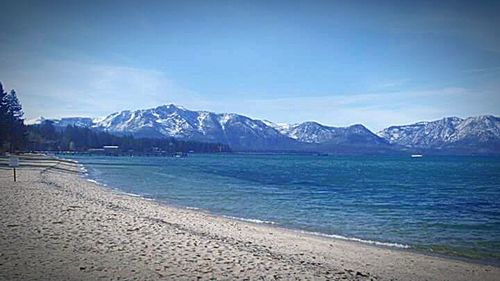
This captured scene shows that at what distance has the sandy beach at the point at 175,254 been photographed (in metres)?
11.0

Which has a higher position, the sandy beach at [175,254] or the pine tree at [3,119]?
the pine tree at [3,119]

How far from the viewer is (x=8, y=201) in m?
22.7

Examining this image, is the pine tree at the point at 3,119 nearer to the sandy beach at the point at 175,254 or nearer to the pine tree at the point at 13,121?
the pine tree at the point at 13,121

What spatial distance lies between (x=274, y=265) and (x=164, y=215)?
13.8m

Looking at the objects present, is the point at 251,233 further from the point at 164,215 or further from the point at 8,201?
the point at 8,201

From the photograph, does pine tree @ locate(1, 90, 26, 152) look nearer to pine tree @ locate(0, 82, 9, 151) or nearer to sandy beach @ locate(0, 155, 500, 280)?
pine tree @ locate(0, 82, 9, 151)

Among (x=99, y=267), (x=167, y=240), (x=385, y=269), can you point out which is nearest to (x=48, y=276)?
(x=99, y=267)

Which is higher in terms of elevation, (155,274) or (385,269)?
(155,274)

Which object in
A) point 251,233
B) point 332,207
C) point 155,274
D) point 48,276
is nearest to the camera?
point 48,276

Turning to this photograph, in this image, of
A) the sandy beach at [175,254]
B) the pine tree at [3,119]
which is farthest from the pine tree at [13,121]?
the sandy beach at [175,254]

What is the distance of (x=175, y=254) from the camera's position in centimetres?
1340

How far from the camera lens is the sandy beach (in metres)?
11.0

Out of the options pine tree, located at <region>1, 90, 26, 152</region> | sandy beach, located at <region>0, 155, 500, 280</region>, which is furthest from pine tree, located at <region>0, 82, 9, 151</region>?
sandy beach, located at <region>0, 155, 500, 280</region>

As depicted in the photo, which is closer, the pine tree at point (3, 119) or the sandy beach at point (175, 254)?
the sandy beach at point (175, 254)
